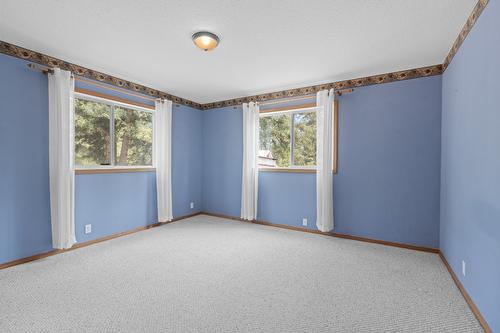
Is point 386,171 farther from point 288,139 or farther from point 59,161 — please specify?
point 59,161

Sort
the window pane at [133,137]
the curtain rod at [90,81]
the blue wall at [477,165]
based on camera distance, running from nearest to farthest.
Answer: the blue wall at [477,165]
the curtain rod at [90,81]
the window pane at [133,137]

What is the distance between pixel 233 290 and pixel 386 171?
8.62ft

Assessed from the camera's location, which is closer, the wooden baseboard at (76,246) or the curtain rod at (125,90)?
the wooden baseboard at (76,246)

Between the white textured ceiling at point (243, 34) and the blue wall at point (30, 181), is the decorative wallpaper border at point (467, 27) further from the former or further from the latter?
the blue wall at point (30, 181)

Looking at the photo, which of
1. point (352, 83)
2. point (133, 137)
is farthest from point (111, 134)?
point (352, 83)

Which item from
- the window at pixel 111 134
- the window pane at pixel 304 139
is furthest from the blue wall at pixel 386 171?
the window at pixel 111 134

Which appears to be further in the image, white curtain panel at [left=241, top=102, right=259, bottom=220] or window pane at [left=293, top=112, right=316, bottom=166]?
white curtain panel at [left=241, top=102, right=259, bottom=220]

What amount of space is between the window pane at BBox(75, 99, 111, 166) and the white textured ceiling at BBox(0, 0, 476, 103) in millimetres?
564

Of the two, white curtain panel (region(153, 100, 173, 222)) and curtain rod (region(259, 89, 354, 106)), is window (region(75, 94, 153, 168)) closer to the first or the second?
white curtain panel (region(153, 100, 173, 222))

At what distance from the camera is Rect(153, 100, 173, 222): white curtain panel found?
4.27 m

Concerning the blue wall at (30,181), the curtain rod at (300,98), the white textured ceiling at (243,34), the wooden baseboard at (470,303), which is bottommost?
the wooden baseboard at (470,303)

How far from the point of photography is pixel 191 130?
16.8ft

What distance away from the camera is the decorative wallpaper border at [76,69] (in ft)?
8.79

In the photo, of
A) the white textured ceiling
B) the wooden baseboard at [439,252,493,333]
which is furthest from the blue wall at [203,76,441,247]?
the wooden baseboard at [439,252,493,333]
